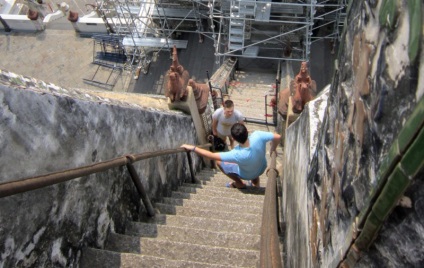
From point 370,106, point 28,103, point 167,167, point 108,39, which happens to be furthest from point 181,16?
point 370,106

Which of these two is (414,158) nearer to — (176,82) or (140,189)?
(140,189)

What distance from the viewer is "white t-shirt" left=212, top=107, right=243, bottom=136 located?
7.12 metres

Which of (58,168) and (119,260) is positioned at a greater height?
(58,168)

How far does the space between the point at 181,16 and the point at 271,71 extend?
359cm

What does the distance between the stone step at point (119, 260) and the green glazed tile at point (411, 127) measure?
2214 mm

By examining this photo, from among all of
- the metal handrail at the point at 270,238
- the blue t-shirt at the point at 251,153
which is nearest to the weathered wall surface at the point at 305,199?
the metal handrail at the point at 270,238

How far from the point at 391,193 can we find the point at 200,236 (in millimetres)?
2626

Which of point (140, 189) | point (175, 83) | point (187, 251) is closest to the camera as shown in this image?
point (187, 251)

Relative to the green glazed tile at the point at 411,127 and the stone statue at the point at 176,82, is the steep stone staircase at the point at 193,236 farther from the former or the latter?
the green glazed tile at the point at 411,127

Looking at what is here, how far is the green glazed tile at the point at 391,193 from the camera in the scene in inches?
45.7

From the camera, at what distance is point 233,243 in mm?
3648

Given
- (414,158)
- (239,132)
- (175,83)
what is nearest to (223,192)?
(239,132)

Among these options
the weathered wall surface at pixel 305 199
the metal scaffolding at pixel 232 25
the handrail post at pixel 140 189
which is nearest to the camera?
the weathered wall surface at pixel 305 199

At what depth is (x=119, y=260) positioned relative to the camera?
9.86 ft
